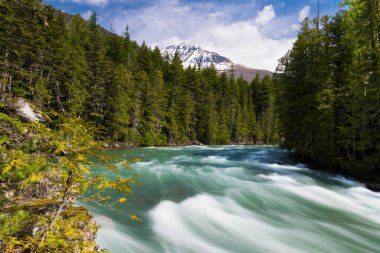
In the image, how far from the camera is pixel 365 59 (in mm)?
12727

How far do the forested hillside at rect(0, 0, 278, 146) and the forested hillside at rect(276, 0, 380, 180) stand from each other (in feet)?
41.1

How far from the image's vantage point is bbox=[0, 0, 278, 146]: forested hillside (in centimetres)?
2134

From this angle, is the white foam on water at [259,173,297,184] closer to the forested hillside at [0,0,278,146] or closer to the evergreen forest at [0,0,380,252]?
the evergreen forest at [0,0,380,252]

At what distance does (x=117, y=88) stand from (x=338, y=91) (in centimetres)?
2435

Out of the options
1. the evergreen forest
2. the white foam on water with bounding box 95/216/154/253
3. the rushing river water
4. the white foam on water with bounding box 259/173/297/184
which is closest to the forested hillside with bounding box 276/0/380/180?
the evergreen forest

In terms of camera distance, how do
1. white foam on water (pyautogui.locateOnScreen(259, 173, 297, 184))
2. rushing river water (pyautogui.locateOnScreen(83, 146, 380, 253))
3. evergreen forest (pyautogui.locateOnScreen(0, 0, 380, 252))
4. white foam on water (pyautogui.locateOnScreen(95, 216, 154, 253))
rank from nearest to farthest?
evergreen forest (pyautogui.locateOnScreen(0, 0, 380, 252)) → white foam on water (pyautogui.locateOnScreen(95, 216, 154, 253)) → rushing river water (pyautogui.locateOnScreen(83, 146, 380, 253)) → white foam on water (pyautogui.locateOnScreen(259, 173, 297, 184))

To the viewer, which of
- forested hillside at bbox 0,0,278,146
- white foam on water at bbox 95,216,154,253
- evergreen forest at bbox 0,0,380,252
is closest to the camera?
evergreen forest at bbox 0,0,380,252

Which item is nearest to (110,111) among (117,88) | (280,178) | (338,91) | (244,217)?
(117,88)

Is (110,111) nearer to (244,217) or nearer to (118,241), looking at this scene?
(244,217)

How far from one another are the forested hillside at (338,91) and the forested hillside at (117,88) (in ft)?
41.1

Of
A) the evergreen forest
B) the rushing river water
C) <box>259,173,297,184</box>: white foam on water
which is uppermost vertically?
the evergreen forest

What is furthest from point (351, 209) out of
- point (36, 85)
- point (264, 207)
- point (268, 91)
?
point (268, 91)

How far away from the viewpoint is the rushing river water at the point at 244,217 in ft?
19.7

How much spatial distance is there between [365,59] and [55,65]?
2675 centimetres
